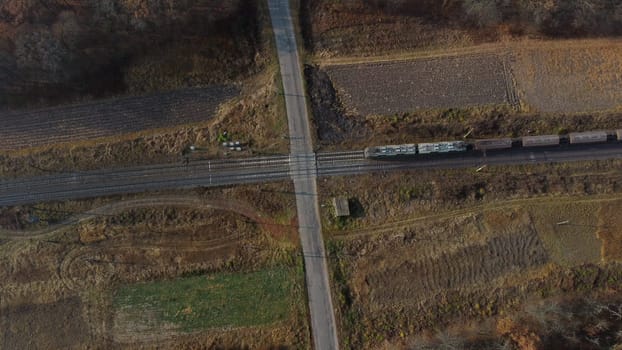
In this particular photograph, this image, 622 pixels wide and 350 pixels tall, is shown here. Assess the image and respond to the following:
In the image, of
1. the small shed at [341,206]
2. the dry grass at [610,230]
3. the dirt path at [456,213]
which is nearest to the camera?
the dry grass at [610,230]

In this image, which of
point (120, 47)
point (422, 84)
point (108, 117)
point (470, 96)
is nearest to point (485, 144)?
point (470, 96)

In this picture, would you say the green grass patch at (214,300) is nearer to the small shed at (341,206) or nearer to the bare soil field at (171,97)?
the small shed at (341,206)

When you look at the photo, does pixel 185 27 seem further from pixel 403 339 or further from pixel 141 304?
pixel 403 339

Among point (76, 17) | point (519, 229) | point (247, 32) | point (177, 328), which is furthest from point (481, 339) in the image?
point (76, 17)

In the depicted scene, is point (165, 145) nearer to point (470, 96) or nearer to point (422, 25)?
point (422, 25)

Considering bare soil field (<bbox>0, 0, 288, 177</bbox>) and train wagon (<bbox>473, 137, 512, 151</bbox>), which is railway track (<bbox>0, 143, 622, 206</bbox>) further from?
bare soil field (<bbox>0, 0, 288, 177</bbox>)

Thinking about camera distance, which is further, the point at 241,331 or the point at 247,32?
the point at 247,32

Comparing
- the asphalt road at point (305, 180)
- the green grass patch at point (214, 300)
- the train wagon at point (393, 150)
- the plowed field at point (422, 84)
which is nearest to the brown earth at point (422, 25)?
the plowed field at point (422, 84)
